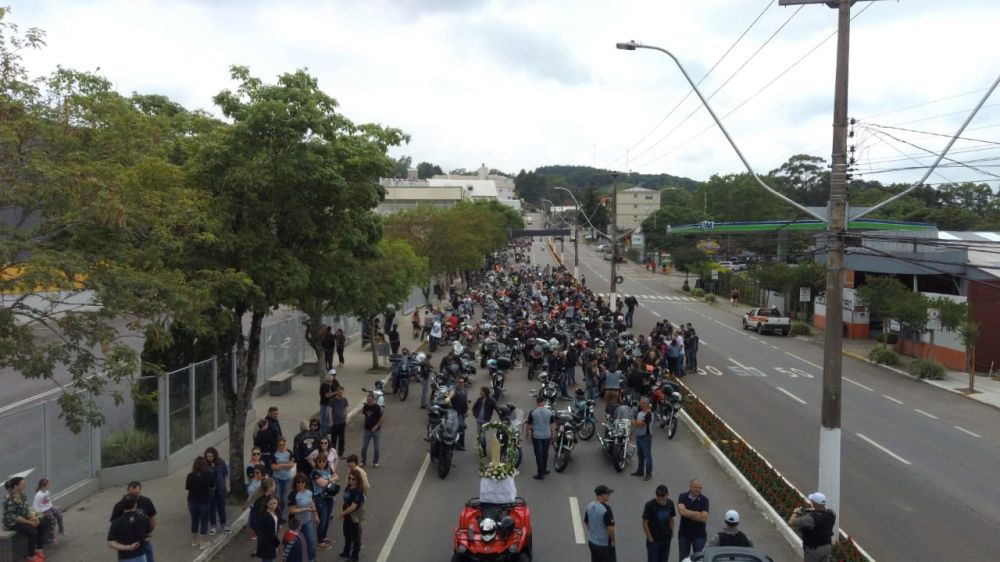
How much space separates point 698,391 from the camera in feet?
79.1

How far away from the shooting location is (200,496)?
10.9 m

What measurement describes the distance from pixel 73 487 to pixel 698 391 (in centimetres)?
1718

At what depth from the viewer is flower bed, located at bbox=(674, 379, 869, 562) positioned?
10.7 m

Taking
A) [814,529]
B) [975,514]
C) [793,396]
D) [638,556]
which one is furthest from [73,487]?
[793,396]

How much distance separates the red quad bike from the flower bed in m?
4.15

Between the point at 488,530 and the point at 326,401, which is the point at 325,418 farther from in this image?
the point at 488,530

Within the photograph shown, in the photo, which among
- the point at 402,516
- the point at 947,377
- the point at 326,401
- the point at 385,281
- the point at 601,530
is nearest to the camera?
the point at 601,530

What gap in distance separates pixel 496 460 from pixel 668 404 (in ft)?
25.3

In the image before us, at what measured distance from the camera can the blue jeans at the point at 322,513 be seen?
36.9 ft

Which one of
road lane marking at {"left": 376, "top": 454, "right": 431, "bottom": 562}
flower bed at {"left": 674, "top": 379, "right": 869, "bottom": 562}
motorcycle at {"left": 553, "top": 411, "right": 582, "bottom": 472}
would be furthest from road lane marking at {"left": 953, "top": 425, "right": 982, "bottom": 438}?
road lane marking at {"left": 376, "top": 454, "right": 431, "bottom": 562}

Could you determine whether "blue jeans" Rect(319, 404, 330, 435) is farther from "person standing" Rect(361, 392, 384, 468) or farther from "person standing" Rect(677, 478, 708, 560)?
"person standing" Rect(677, 478, 708, 560)

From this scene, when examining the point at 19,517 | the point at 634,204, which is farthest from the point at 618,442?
the point at 634,204

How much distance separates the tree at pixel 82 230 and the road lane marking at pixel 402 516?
4143 mm

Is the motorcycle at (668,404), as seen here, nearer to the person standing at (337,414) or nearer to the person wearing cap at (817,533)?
the person standing at (337,414)
